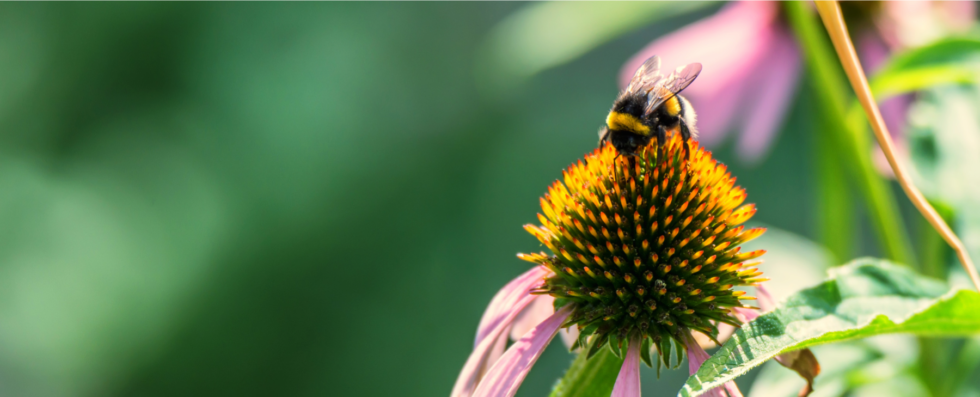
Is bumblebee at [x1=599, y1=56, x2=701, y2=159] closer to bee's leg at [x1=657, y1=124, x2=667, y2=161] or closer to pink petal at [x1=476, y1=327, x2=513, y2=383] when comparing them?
bee's leg at [x1=657, y1=124, x2=667, y2=161]

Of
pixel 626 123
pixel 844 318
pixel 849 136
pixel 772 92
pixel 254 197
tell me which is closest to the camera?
pixel 844 318

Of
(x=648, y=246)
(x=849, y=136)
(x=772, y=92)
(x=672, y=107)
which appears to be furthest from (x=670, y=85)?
(x=772, y=92)

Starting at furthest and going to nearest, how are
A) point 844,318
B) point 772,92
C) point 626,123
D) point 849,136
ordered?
point 772,92
point 849,136
point 626,123
point 844,318

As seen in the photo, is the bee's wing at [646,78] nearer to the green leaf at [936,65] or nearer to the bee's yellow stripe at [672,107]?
the bee's yellow stripe at [672,107]

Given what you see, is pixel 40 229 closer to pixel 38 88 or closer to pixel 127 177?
pixel 127 177

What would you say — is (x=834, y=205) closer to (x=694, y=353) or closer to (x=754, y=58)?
(x=754, y=58)

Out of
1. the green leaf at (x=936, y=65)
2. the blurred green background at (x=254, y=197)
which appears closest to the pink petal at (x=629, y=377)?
the green leaf at (x=936, y=65)

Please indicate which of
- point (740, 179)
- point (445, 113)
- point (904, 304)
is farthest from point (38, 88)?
point (904, 304)
